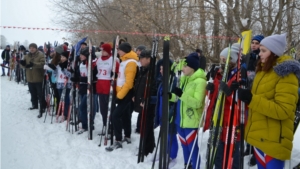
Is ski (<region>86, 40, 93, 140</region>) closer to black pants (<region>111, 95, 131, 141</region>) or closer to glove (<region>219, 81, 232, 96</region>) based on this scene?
black pants (<region>111, 95, 131, 141</region>)

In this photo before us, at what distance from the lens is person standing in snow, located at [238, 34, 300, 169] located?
2248mm

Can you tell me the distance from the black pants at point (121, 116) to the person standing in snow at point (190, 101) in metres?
1.44

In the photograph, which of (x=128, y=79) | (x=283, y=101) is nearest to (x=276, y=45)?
(x=283, y=101)

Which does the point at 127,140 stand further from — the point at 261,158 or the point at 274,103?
the point at 274,103

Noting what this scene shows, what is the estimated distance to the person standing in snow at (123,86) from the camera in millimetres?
4602

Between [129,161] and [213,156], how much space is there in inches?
65.6

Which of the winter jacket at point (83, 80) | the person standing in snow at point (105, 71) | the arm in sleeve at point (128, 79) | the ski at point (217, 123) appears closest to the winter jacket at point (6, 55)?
the winter jacket at point (83, 80)

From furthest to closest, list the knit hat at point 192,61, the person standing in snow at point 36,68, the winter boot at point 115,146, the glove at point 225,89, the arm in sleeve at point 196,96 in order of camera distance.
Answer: the person standing in snow at point 36,68, the winter boot at point 115,146, the knit hat at point 192,61, the arm in sleeve at point 196,96, the glove at point 225,89

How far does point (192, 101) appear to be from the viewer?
3.33 m

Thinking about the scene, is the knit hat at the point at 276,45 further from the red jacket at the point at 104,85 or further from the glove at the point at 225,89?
the red jacket at the point at 104,85

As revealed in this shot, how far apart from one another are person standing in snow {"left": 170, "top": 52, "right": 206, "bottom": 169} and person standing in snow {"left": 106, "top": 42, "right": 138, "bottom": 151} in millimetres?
1312

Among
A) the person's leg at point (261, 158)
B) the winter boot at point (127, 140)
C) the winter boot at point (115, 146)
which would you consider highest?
the person's leg at point (261, 158)

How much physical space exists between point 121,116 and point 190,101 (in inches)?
79.3

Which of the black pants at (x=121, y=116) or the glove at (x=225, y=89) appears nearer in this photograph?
the glove at (x=225, y=89)
